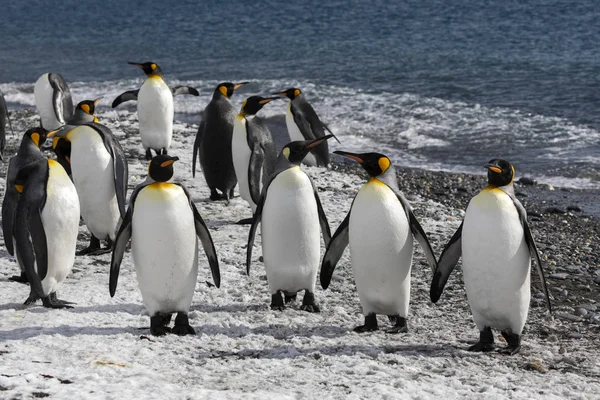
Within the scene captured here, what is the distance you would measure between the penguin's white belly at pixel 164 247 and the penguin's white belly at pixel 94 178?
5.48 ft

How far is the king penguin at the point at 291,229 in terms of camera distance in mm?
5590

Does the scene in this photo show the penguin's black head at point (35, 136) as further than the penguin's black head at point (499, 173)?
Yes

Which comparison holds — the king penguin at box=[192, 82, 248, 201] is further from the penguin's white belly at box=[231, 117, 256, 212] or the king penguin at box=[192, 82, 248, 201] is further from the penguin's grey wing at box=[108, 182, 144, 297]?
the penguin's grey wing at box=[108, 182, 144, 297]

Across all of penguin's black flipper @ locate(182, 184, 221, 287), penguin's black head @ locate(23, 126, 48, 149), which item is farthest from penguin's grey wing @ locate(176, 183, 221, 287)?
penguin's black head @ locate(23, 126, 48, 149)

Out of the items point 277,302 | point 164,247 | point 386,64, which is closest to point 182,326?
point 164,247

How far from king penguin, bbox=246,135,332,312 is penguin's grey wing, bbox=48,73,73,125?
691cm

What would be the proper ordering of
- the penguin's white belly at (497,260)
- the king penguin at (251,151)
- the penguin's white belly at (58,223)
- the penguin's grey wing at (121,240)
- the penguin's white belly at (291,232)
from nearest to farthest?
the penguin's white belly at (497,260) → the penguin's grey wing at (121,240) → the penguin's white belly at (58,223) → the penguin's white belly at (291,232) → the king penguin at (251,151)

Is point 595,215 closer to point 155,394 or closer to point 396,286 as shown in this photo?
point 396,286

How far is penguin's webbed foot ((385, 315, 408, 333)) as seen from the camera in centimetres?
529

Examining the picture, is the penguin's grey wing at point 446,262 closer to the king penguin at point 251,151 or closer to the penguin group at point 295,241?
the penguin group at point 295,241

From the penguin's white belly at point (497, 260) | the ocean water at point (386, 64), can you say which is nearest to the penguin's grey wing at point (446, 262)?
the penguin's white belly at point (497, 260)

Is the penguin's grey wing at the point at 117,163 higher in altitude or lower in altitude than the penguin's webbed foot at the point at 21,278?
higher

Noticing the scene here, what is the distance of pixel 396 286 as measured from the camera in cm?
525

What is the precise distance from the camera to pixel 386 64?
20.8 metres
